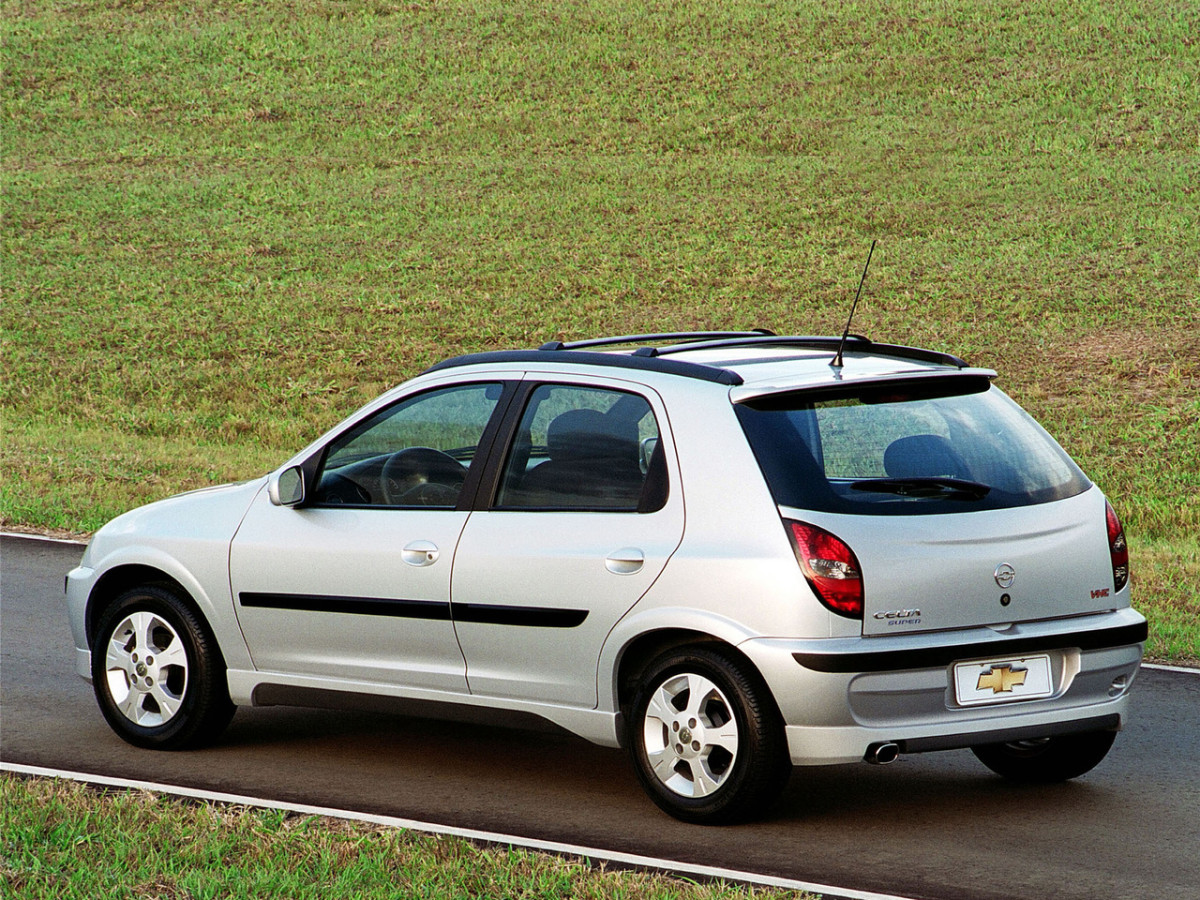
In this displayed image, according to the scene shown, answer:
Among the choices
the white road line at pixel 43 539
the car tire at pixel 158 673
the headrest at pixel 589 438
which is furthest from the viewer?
the white road line at pixel 43 539

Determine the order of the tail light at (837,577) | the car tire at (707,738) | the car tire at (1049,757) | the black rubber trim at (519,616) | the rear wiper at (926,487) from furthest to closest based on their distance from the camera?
the car tire at (1049,757)
the black rubber trim at (519,616)
the rear wiper at (926,487)
the car tire at (707,738)
the tail light at (837,577)

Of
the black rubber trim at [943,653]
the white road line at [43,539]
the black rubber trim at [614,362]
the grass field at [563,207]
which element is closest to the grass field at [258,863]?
the black rubber trim at [943,653]

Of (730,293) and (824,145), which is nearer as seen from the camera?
(730,293)

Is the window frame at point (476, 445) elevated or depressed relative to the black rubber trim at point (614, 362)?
depressed

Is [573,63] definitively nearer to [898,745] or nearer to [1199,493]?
[1199,493]

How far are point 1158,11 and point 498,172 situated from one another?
18994 mm

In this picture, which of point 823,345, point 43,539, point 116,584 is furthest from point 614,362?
point 43,539

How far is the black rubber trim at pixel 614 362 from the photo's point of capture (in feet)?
20.6

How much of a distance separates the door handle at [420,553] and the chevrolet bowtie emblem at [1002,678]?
2136 millimetres

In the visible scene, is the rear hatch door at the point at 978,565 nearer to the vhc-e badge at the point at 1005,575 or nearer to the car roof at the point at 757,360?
the vhc-e badge at the point at 1005,575

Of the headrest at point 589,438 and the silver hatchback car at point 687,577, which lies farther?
the headrest at point 589,438

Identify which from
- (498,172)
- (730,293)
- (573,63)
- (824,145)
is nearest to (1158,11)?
(824,145)

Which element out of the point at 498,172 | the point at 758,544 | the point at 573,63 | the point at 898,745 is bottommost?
the point at 898,745

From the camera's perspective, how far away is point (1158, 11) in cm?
4388
